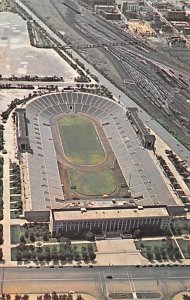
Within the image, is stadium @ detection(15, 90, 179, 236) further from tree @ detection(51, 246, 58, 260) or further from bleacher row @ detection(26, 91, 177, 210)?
tree @ detection(51, 246, 58, 260)

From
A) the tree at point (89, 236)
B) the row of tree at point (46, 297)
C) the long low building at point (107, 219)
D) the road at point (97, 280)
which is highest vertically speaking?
the long low building at point (107, 219)

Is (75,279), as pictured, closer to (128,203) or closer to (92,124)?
(128,203)

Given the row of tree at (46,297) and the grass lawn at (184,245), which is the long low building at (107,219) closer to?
the grass lawn at (184,245)

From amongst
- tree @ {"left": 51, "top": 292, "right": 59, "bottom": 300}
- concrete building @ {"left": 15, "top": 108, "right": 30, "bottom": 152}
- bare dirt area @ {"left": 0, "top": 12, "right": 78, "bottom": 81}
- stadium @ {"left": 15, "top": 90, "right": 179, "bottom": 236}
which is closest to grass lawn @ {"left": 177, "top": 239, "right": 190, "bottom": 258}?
stadium @ {"left": 15, "top": 90, "right": 179, "bottom": 236}

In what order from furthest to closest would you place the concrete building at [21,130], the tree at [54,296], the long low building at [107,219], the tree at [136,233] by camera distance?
the concrete building at [21,130] < the tree at [136,233] < the long low building at [107,219] < the tree at [54,296]

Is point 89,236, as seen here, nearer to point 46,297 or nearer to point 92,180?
point 46,297

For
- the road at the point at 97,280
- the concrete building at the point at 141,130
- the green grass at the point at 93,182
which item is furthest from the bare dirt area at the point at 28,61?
the road at the point at 97,280

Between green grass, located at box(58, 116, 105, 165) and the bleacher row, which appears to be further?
green grass, located at box(58, 116, 105, 165)
